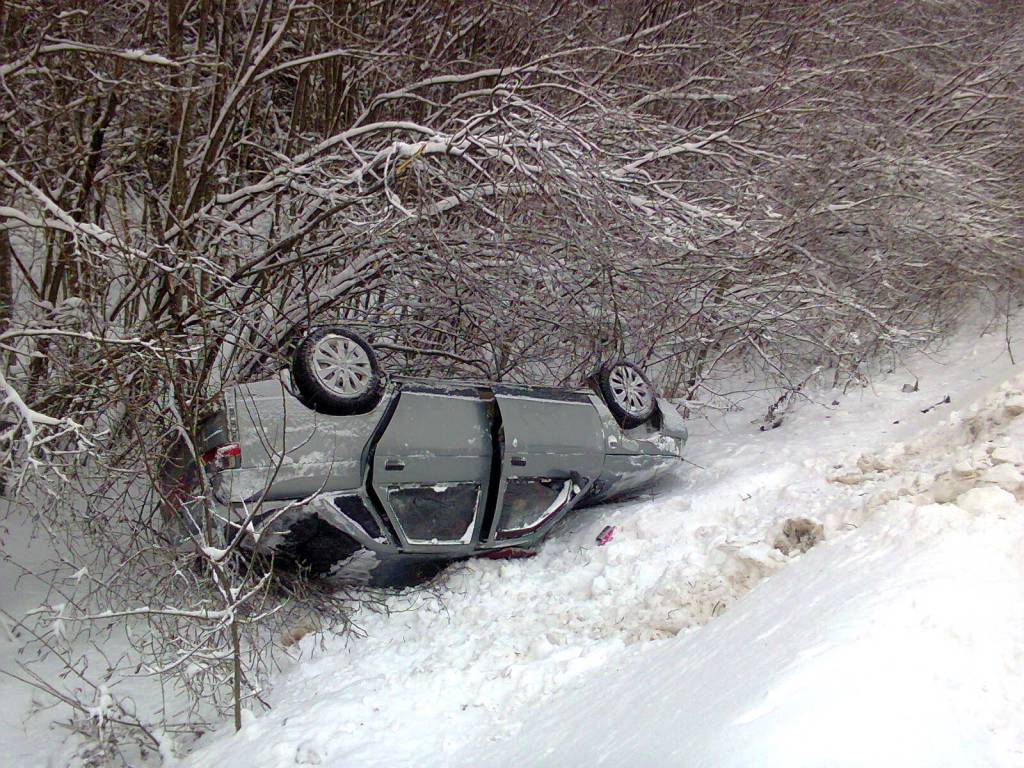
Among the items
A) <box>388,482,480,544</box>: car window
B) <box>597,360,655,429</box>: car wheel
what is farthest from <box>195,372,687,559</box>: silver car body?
<box>597,360,655,429</box>: car wheel

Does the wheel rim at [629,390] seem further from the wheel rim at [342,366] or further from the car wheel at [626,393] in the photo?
the wheel rim at [342,366]

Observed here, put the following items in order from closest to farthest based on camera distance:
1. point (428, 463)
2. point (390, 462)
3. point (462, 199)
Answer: point (390, 462)
point (428, 463)
point (462, 199)

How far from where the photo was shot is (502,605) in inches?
208

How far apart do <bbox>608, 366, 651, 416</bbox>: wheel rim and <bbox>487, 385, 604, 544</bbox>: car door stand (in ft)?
1.40

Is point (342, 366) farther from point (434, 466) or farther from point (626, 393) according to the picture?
point (626, 393)

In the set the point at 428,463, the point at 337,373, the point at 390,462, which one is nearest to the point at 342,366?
the point at 337,373

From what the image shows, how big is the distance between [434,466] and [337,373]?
3.07ft

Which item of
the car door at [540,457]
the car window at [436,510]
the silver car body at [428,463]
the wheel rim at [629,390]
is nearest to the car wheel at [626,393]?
the wheel rim at [629,390]

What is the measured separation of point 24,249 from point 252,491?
5.98 meters

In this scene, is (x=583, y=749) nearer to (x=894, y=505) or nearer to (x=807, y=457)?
(x=894, y=505)

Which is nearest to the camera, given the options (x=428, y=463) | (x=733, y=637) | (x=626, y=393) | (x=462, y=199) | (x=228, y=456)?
(x=733, y=637)

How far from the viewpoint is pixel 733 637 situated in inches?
152

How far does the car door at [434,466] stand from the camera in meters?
5.20

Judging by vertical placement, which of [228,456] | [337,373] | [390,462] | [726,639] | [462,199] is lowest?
[726,639]
